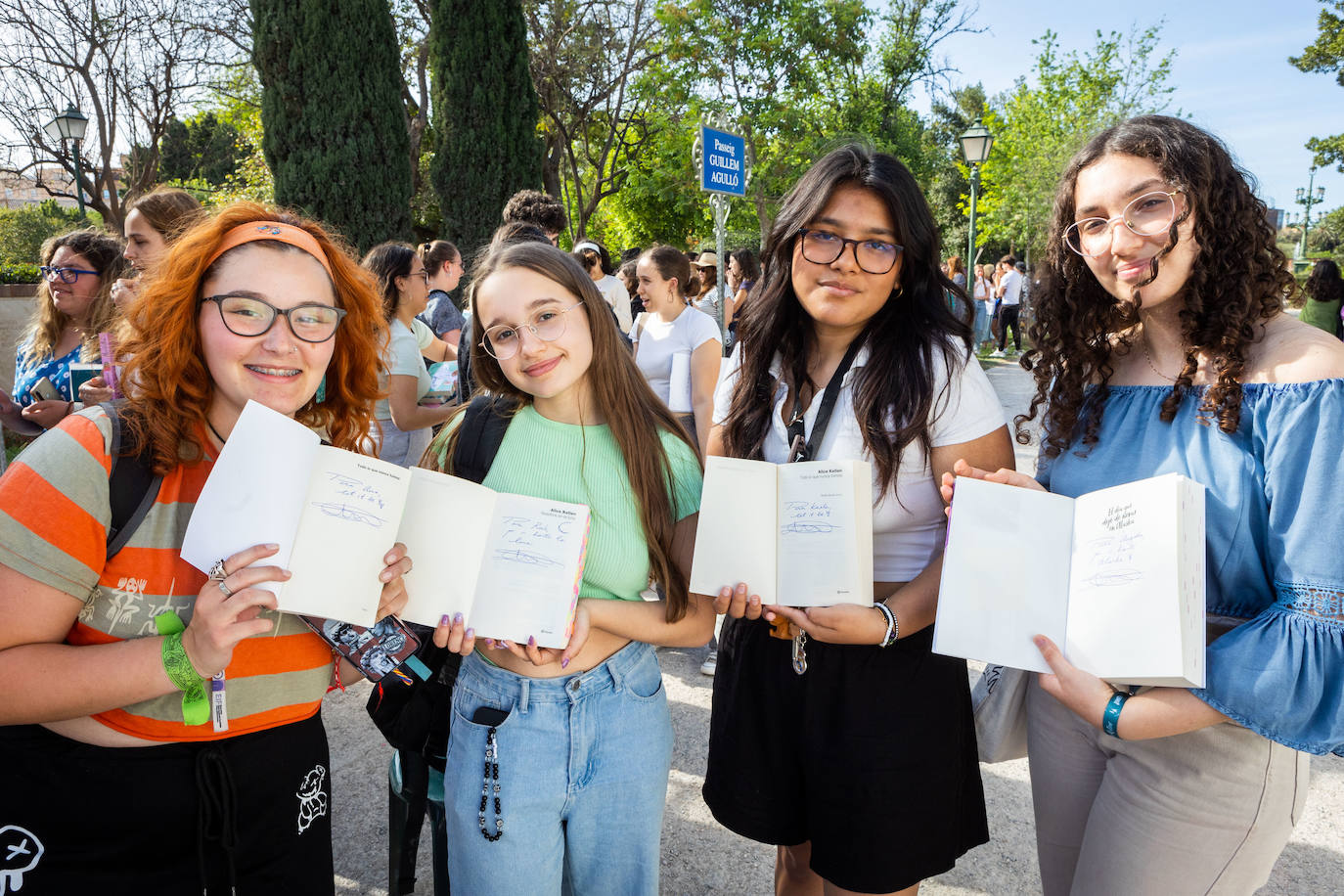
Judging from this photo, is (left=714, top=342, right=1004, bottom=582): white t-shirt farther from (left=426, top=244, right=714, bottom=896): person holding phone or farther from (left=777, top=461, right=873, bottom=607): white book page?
(left=426, top=244, right=714, bottom=896): person holding phone

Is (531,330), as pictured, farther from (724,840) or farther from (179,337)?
(724,840)

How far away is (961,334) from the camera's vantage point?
1919 mm

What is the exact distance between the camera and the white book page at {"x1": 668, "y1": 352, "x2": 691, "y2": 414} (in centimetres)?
486

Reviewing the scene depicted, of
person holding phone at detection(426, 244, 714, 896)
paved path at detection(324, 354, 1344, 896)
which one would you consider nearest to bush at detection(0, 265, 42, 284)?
paved path at detection(324, 354, 1344, 896)

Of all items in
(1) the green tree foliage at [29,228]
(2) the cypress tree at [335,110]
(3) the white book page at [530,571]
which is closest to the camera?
(3) the white book page at [530,571]

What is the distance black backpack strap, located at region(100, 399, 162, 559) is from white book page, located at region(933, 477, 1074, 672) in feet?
5.05

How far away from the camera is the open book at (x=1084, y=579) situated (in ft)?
4.43

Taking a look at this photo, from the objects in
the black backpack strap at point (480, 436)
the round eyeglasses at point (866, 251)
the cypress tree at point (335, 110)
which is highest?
the cypress tree at point (335, 110)

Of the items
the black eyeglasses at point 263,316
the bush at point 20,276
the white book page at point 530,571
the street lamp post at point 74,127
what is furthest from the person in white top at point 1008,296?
the street lamp post at point 74,127

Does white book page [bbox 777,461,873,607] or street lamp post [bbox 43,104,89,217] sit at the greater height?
street lamp post [bbox 43,104,89,217]

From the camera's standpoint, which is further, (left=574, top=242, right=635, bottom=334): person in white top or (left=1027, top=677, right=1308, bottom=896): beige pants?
(left=574, top=242, right=635, bottom=334): person in white top

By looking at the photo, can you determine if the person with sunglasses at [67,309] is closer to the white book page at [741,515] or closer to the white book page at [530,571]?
the white book page at [530,571]

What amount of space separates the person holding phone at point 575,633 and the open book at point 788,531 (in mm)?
187
